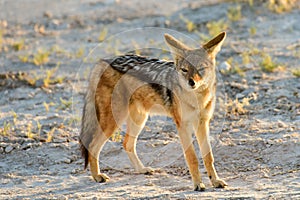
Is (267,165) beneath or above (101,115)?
beneath

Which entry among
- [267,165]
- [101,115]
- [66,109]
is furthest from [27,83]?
[267,165]

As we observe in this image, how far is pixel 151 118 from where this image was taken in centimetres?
903

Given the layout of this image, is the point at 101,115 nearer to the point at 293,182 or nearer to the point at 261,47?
the point at 293,182

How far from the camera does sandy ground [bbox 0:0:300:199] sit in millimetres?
7094

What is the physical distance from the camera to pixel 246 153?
302 inches

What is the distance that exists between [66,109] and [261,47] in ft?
12.0

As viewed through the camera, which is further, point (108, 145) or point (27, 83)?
point (27, 83)

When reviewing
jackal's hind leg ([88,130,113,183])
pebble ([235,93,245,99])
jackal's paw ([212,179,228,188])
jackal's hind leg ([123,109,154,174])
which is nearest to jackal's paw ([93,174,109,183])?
jackal's hind leg ([88,130,113,183])

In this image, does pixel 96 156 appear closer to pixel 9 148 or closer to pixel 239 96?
pixel 9 148

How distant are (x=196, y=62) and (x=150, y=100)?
0.88m

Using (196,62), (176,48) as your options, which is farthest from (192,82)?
(176,48)

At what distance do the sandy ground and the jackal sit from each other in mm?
277

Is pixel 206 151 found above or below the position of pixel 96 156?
above

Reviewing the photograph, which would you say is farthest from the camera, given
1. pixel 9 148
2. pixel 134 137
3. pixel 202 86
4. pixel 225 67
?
pixel 225 67
